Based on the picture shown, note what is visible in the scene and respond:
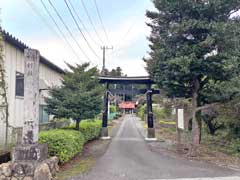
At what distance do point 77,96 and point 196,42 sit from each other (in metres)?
5.75

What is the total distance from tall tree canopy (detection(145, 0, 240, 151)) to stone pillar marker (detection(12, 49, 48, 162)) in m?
5.34

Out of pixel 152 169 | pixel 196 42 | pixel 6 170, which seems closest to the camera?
pixel 6 170

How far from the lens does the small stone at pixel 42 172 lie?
733cm

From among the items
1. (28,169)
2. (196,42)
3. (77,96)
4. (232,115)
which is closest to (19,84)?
(77,96)

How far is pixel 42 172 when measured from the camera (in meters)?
7.40

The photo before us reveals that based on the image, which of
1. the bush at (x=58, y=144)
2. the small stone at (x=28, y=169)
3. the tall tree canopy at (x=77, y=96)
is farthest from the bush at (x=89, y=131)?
the small stone at (x=28, y=169)

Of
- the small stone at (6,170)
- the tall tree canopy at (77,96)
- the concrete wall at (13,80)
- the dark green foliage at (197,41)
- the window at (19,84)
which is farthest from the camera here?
the tall tree canopy at (77,96)

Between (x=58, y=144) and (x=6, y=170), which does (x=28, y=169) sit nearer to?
(x=6, y=170)

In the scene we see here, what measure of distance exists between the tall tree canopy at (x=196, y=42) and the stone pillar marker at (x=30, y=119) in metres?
5.34

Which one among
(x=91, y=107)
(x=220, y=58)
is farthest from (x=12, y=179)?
(x=220, y=58)

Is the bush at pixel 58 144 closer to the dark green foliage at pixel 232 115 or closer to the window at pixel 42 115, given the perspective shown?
the window at pixel 42 115

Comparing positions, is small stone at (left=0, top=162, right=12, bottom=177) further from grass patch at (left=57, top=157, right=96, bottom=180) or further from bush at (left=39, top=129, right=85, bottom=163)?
bush at (left=39, top=129, right=85, bottom=163)

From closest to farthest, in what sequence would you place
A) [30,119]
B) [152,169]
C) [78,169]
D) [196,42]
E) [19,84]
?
1. [30,119]
2. [152,169]
3. [78,169]
4. [196,42]
5. [19,84]

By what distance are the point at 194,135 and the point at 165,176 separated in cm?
487
